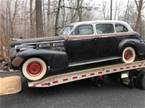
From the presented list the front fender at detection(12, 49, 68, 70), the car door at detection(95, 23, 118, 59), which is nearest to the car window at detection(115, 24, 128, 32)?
the car door at detection(95, 23, 118, 59)

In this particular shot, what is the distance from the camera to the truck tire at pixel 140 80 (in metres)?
8.77

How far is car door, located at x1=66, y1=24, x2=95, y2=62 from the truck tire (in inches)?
71.5

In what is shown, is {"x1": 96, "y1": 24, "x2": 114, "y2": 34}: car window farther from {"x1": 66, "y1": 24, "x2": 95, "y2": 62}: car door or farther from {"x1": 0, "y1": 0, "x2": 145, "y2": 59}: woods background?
{"x1": 0, "y1": 0, "x2": 145, "y2": 59}: woods background

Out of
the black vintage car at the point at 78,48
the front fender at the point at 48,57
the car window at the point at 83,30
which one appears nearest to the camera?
the front fender at the point at 48,57

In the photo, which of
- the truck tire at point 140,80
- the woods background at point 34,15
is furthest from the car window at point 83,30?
Answer: the woods background at point 34,15

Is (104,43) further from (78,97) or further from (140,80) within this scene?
(78,97)

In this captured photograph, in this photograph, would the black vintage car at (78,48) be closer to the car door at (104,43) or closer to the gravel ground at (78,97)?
the car door at (104,43)

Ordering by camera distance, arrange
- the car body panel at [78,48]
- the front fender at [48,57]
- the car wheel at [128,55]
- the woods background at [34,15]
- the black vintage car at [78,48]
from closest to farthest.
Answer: the front fender at [48,57], the black vintage car at [78,48], the car body panel at [78,48], the car wheel at [128,55], the woods background at [34,15]

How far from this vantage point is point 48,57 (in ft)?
25.9

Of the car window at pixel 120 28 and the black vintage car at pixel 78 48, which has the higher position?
the car window at pixel 120 28

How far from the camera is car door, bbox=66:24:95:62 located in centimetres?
839

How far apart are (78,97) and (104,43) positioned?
2189 millimetres

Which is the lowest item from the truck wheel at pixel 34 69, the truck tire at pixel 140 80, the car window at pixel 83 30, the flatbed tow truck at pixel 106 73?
the truck tire at pixel 140 80

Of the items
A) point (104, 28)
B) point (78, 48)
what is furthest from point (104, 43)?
point (78, 48)
